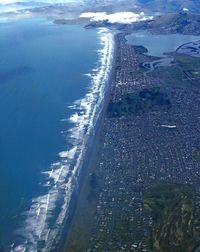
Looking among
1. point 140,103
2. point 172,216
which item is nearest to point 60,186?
point 172,216

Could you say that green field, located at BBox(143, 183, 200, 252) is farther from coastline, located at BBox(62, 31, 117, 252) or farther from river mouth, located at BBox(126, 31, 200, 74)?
river mouth, located at BBox(126, 31, 200, 74)

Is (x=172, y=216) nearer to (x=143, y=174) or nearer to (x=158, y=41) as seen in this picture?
(x=143, y=174)

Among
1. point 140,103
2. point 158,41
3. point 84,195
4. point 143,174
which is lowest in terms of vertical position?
point 158,41

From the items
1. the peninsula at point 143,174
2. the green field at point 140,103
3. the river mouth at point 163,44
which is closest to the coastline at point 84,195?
the peninsula at point 143,174

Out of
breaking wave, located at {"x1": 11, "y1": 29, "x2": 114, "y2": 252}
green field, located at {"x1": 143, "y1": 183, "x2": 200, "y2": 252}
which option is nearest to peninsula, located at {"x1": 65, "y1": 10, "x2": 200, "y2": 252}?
green field, located at {"x1": 143, "y1": 183, "x2": 200, "y2": 252}

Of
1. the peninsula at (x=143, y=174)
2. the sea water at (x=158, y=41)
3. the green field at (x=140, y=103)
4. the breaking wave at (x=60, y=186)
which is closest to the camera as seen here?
the peninsula at (x=143, y=174)

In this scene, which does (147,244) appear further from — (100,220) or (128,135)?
(128,135)

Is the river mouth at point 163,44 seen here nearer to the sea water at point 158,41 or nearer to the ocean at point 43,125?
the sea water at point 158,41
